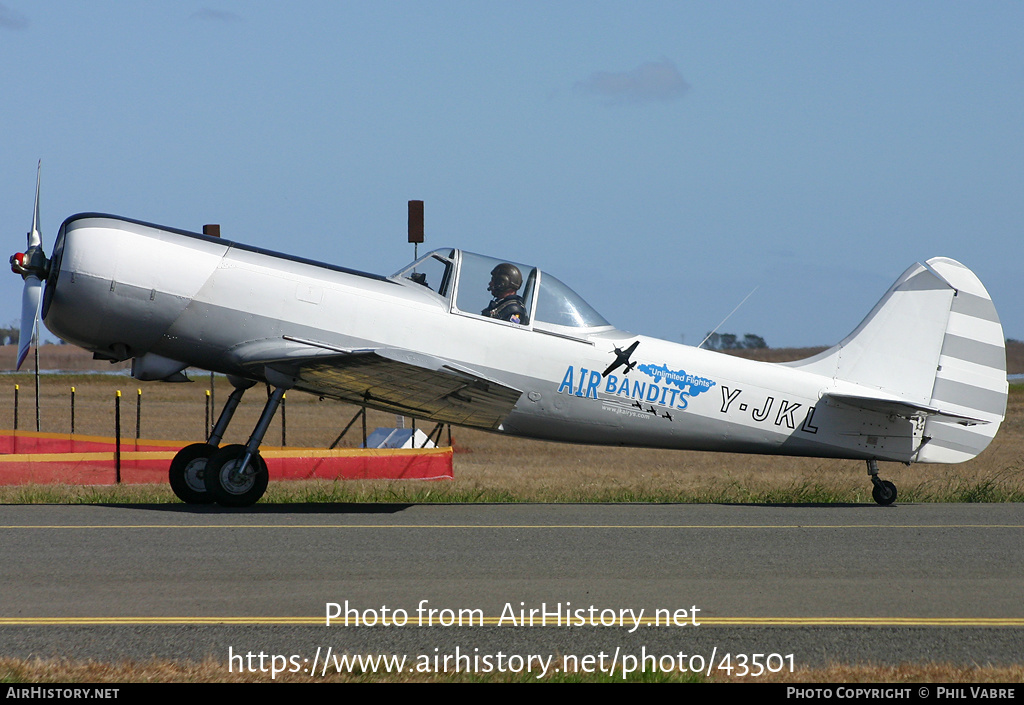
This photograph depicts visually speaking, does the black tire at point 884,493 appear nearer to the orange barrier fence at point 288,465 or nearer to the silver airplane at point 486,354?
the silver airplane at point 486,354

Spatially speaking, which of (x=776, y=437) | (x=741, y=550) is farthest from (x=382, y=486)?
(x=741, y=550)

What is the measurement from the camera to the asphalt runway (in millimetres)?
4703

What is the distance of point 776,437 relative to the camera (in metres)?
10.9

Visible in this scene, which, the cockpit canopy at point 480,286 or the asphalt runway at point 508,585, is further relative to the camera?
the cockpit canopy at point 480,286

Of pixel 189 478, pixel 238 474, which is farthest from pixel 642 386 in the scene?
pixel 189 478

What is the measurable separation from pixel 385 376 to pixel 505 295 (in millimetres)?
1492

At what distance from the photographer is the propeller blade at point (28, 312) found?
10484 millimetres

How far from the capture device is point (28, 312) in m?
10.7

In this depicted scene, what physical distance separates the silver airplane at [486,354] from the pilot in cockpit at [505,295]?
0.01m

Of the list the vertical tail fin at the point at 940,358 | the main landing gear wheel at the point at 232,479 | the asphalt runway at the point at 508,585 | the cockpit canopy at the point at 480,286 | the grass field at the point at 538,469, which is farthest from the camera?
the grass field at the point at 538,469

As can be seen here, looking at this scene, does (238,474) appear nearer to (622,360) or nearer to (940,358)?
(622,360)

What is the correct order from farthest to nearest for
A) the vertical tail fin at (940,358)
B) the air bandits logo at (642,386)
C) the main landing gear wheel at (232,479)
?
the vertical tail fin at (940,358) → the air bandits logo at (642,386) → the main landing gear wheel at (232,479)

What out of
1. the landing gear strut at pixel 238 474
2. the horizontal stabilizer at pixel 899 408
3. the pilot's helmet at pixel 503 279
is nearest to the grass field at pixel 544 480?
the landing gear strut at pixel 238 474

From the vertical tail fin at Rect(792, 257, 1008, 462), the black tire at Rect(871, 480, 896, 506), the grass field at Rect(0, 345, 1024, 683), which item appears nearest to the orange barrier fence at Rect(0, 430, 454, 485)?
the grass field at Rect(0, 345, 1024, 683)
